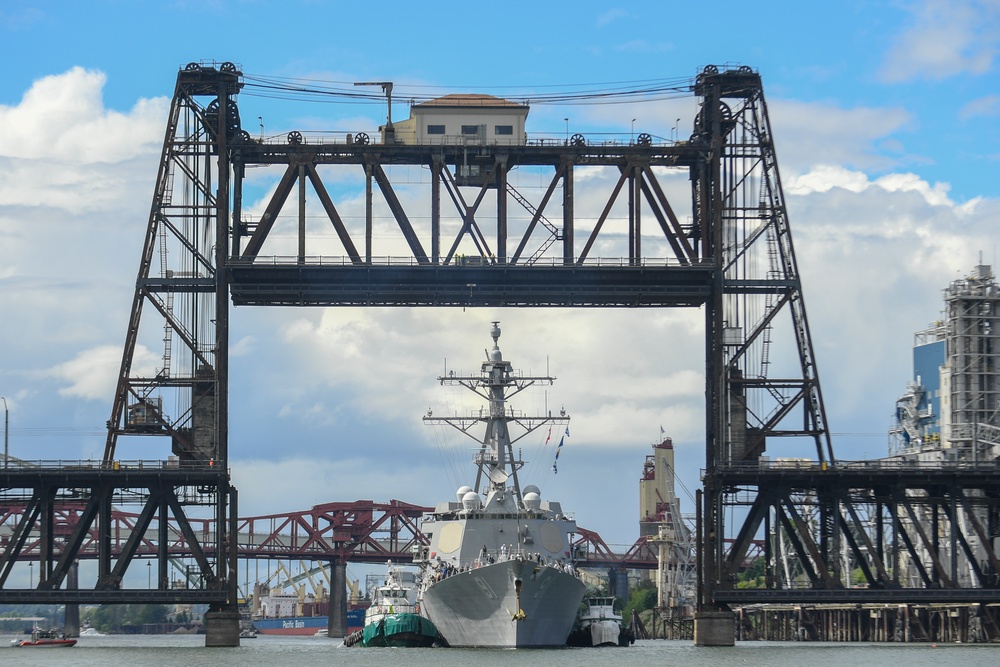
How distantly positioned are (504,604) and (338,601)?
301 ft

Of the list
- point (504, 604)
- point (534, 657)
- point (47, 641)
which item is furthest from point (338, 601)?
point (534, 657)

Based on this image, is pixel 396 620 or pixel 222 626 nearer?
pixel 222 626

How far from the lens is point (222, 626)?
76.8 metres

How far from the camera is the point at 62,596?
74250 mm

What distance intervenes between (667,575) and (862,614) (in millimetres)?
48283

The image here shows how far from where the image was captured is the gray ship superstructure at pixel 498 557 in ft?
245

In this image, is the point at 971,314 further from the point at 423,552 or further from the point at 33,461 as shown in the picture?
the point at 33,461

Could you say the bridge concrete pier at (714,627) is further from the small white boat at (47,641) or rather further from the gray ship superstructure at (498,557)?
the small white boat at (47,641)

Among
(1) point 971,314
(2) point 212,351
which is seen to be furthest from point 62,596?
(1) point 971,314

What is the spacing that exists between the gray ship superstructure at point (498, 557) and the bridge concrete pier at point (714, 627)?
6004 millimetres

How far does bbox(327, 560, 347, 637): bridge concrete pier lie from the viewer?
161000mm

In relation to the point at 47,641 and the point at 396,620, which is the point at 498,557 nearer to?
the point at 396,620

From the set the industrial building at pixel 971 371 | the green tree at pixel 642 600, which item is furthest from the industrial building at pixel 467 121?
the green tree at pixel 642 600

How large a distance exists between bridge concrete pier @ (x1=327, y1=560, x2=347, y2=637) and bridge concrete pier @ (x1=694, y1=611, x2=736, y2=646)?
8371 centimetres
